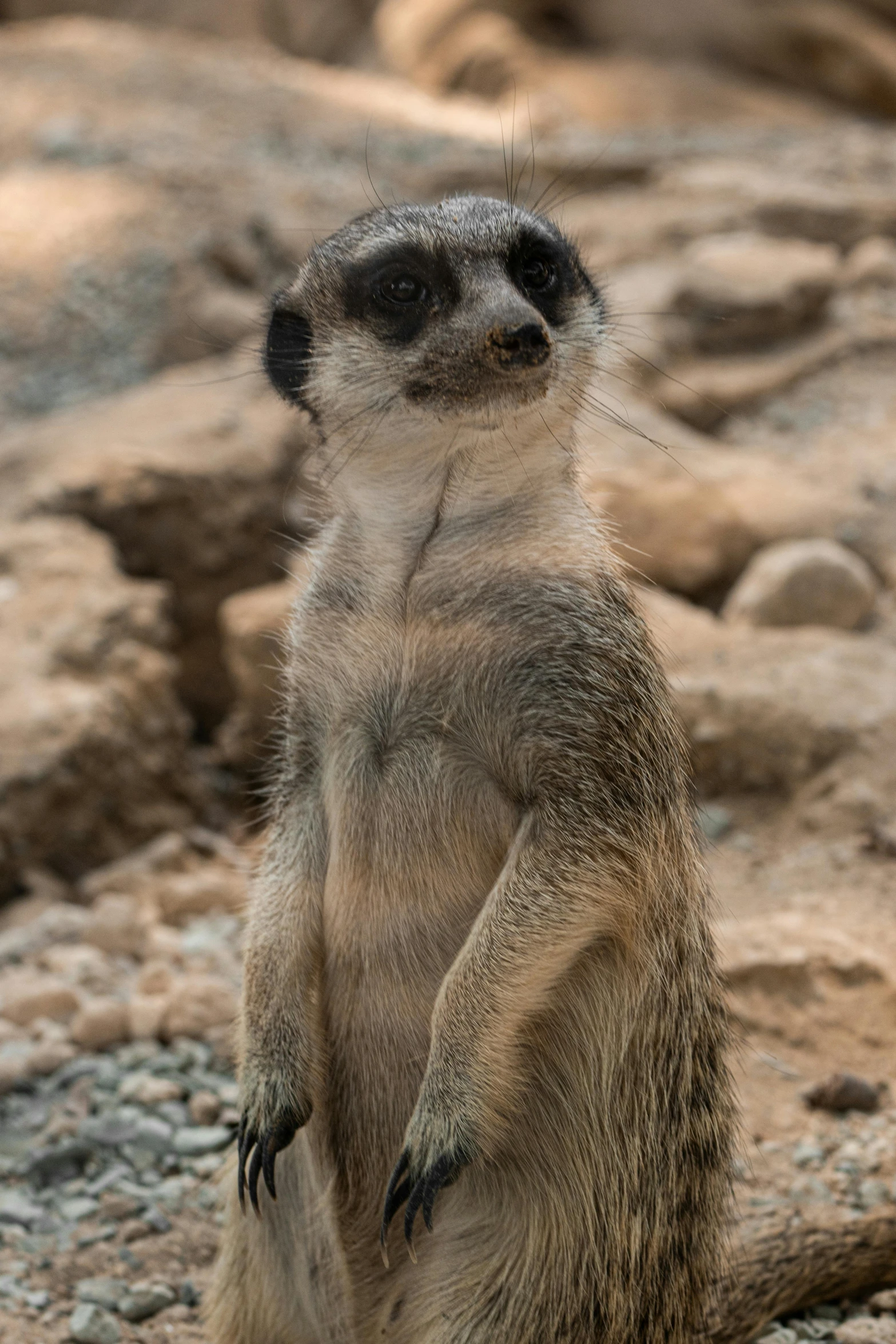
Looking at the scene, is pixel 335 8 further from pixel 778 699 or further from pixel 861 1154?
pixel 861 1154

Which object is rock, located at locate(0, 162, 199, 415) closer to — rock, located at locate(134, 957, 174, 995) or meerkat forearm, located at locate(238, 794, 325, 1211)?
rock, located at locate(134, 957, 174, 995)

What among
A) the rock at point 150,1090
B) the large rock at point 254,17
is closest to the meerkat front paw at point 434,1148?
the rock at point 150,1090

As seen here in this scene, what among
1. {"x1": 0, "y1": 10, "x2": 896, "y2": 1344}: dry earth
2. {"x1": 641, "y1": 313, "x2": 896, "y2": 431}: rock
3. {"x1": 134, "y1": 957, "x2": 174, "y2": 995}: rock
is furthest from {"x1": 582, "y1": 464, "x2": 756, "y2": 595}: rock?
{"x1": 134, "y1": 957, "x2": 174, "y2": 995}: rock

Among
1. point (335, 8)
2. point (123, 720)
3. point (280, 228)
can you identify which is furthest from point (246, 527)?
point (335, 8)

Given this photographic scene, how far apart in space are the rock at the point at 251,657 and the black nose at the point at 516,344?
108 inches

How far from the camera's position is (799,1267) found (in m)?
2.57

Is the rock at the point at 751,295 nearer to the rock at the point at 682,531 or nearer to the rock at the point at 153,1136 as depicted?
the rock at the point at 682,531

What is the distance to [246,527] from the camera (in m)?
5.60

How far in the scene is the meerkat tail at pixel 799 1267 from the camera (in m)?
2.53

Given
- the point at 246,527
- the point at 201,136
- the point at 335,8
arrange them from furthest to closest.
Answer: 1. the point at 335,8
2. the point at 201,136
3. the point at 246,527

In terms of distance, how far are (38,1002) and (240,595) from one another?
7.12ft

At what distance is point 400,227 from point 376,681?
72 cm

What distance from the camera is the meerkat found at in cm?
206

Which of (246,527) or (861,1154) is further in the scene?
(246,527)
